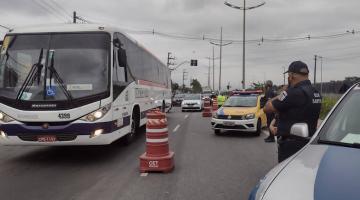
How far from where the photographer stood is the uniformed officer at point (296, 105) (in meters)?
5.19

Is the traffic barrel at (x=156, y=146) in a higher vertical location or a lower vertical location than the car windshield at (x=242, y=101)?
lower

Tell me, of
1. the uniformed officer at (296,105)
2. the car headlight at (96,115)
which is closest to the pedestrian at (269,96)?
the car headlight at (96,115)

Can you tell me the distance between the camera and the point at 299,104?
17.1 feet

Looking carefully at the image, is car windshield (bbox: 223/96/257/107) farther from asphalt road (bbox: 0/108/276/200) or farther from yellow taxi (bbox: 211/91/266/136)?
asphalt road (bbox: 0/108/276/200)

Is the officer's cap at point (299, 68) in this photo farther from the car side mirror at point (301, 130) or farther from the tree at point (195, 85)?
the tree at point (195, 85)

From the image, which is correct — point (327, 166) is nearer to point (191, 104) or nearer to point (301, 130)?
point (301, 130)

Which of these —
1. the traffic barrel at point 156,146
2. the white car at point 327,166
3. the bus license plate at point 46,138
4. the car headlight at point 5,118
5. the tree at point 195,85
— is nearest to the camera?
the white car at point 327,166

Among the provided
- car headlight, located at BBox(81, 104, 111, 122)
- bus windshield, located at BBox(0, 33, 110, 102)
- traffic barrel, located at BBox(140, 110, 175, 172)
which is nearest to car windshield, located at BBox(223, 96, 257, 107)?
bus windshield, located at BBox(0, 33, 110, 102)

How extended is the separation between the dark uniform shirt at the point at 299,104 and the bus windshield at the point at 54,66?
4954 mm

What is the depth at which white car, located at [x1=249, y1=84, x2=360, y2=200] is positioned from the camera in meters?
2.82

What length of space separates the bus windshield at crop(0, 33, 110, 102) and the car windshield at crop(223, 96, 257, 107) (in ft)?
24.9

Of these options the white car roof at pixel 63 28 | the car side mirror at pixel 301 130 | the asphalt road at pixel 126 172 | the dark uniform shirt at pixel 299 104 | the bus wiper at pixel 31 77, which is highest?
the white car roof at pixel 63 28

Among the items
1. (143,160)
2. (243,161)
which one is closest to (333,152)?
(143,160)

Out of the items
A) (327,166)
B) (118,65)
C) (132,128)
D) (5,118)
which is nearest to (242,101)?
(132,128)
